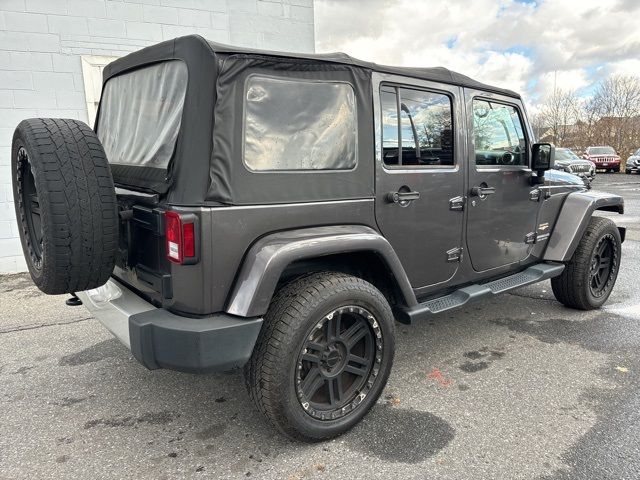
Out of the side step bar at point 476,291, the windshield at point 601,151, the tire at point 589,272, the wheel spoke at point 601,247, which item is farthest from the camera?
the windshield at point 601,151

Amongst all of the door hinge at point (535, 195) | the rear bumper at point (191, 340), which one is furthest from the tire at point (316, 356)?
the door hinge at point (535, 195)

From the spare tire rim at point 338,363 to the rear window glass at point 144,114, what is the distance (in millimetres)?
1177

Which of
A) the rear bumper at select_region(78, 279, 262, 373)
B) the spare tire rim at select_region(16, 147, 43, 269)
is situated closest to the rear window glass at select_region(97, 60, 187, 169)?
the spare tire rim at select_region(16, 147, 43, 269)

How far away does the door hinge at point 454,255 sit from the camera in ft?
10.5

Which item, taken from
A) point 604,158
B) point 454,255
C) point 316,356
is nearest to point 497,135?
point 454,255

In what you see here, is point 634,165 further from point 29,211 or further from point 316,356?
point 29,211

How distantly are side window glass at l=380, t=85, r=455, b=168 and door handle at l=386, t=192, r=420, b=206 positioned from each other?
0.18 m

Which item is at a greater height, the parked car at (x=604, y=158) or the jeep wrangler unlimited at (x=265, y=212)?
the parked car at (x=604, y=158)

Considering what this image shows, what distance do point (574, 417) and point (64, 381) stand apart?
10.6ft

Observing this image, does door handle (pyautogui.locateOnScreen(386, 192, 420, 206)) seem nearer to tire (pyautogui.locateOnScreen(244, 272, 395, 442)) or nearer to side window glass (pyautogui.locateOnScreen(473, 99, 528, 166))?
tire (pyautogui.locateOnScreen(244, 272, 395, 442))

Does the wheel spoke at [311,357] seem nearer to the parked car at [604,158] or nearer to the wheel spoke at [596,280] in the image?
the wheel spoke at [596,280]

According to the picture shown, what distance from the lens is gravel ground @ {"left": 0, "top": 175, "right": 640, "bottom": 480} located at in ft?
7.54

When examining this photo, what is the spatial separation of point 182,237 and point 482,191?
217 centimetres

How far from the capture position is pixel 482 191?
3.30 meters
